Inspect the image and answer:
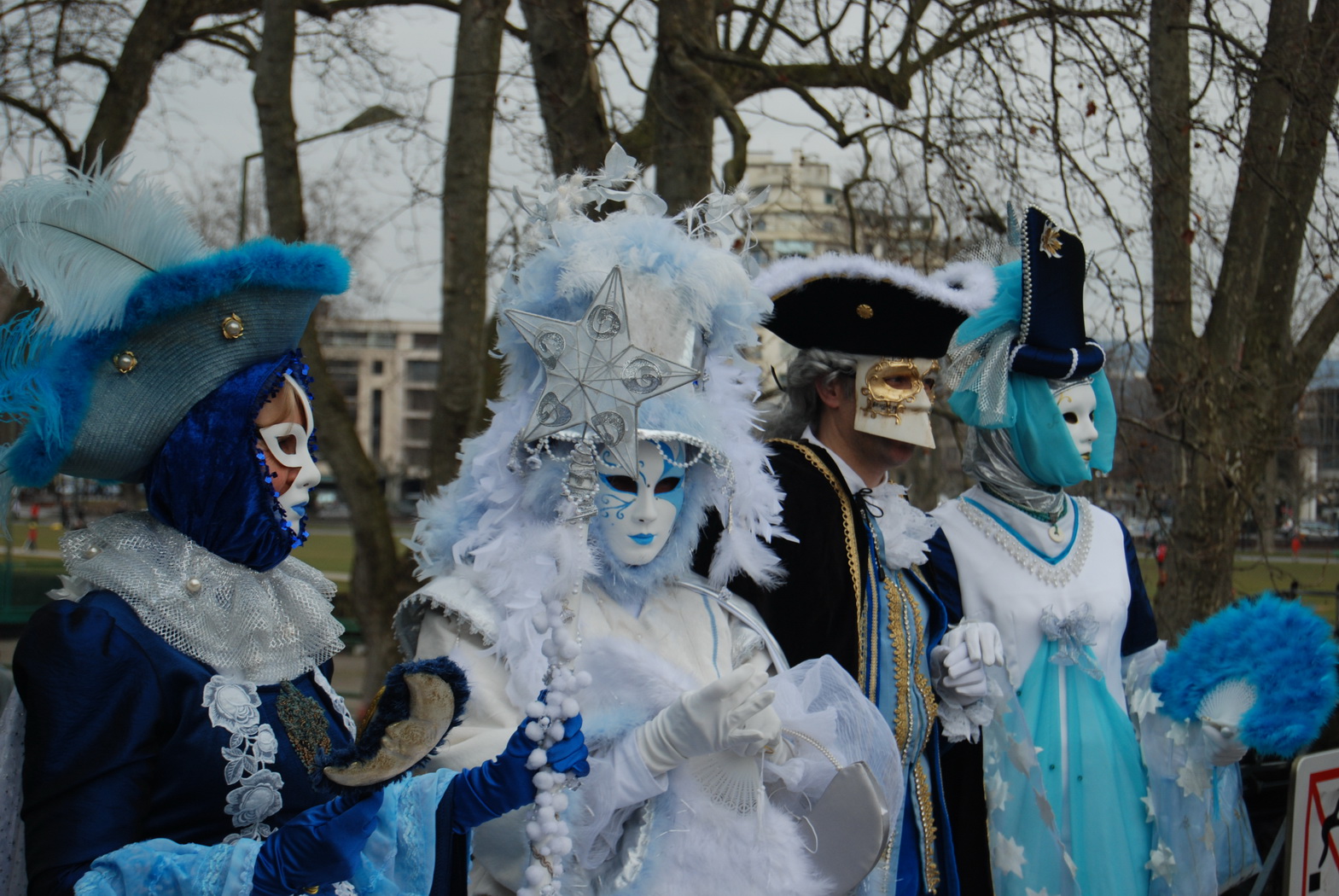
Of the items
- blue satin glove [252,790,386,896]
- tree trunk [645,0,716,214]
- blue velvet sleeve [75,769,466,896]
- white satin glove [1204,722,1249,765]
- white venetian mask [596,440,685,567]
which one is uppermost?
tree trunk [645,0,716,214]

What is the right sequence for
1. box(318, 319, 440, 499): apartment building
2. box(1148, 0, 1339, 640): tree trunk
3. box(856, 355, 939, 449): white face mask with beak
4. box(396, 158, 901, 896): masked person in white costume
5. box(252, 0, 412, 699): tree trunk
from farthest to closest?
box(318, 319, 440, 499): apartment building < box(252, 0, 412, 699): tree trunk < box(1148, 0, 1339, 640): tree trunk < box(856, 355, 939, 449): white face mask with beak < box(396, 158, 901, 896): masked person in white costume

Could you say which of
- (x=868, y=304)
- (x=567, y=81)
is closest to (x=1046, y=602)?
(x=868, y=304)

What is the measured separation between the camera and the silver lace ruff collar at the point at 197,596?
183cm

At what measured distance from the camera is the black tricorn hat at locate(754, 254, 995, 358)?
10.5 ft

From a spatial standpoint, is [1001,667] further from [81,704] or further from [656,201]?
[81,704]

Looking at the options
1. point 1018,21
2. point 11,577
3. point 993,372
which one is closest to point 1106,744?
point 993,372

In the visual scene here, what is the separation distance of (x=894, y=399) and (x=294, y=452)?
1.73 meters

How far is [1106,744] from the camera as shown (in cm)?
319

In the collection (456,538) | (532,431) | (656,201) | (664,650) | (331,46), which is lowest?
(664,650)

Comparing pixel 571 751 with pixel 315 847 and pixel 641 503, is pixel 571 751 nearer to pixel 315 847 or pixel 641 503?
pixel 315 847

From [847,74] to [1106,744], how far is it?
316 centimetres

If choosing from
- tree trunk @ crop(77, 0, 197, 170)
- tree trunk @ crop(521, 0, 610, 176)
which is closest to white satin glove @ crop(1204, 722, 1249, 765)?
tree trunk @ crop(521, 0, 610, 176)

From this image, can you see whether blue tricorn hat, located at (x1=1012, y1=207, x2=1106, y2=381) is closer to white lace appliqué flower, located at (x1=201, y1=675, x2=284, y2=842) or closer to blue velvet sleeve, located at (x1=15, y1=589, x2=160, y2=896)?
white lace appliqué flower, located at (x1=201, y1=675, x2=284, y2=842)

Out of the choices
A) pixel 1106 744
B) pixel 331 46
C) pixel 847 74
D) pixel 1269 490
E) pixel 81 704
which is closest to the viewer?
pixel 81 704
